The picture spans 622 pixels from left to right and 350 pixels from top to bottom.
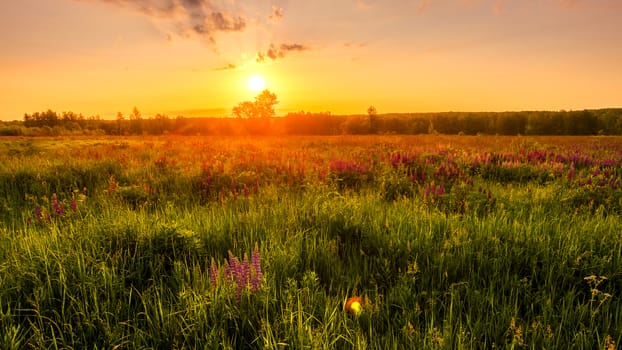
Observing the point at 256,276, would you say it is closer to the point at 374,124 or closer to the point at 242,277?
the point at 242,277

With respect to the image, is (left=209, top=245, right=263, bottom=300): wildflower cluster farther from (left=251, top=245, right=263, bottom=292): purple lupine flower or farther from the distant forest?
the distant forest

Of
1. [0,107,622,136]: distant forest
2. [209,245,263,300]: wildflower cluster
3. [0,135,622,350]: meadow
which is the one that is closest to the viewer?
[0,135,622,350]: meadow

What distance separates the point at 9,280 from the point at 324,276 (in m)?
2.32

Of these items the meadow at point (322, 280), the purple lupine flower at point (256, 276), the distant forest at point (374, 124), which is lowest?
the meadow at point (322, 280)

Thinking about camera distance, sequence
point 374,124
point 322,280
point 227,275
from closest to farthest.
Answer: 1. point 227,275
2. point 322,280
3. point 374,124

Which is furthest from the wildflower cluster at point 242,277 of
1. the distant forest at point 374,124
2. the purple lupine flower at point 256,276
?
the distant forest at point 374,124

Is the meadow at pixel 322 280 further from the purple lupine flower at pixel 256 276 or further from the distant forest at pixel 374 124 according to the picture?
A: the distant forest at pixel 374 124

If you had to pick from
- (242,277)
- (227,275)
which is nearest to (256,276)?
(242,277)

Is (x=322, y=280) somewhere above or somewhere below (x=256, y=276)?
below

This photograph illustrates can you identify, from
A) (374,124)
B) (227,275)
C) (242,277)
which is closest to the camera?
(242,277)

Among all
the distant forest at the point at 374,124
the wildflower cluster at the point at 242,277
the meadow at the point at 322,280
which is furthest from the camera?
the distant forest at the point at 374,124

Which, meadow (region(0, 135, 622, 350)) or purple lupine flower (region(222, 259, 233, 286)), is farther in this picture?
purple lupine flower (region(222, 259, 233, 286))

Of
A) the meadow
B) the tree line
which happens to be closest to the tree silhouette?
the tree line

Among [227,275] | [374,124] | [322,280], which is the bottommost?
[322,280]
